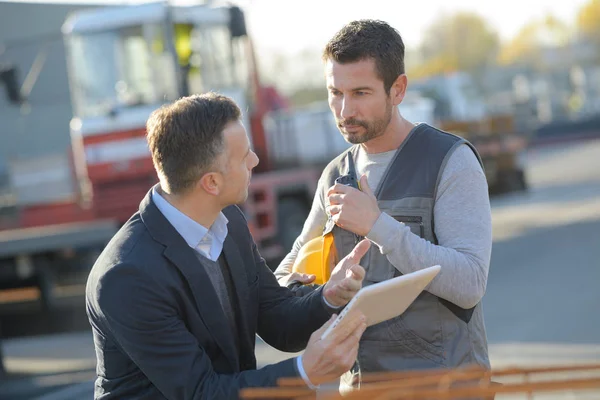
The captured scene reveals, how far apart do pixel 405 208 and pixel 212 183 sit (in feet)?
2.00

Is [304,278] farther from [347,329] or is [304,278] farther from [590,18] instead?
[590,18]

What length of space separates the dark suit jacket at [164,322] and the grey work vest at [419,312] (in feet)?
0.71

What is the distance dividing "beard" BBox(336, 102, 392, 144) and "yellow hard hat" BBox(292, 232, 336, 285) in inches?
13.4

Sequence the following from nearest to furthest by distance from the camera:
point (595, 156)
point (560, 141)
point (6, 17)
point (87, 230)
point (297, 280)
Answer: point (297, 280) → point (87, 230) → point (6, 17) → point (560, 141) → point (595, 156)

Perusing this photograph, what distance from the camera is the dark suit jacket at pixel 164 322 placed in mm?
2801

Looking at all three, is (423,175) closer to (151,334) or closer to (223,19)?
(151,334)

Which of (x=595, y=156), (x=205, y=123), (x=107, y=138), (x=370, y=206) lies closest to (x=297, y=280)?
(x=370, y=206)

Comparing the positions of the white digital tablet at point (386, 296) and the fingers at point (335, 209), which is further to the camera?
the fingers at point (335, 209)

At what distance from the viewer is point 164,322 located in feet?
9.21

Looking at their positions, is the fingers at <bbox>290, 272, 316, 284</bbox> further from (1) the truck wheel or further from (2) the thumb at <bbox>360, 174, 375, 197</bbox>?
(1) the truck wheel

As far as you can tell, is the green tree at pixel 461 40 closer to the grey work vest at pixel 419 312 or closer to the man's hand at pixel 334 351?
the grey work vest at pixel 419 312

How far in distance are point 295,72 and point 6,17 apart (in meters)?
47.9

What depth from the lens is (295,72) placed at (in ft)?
226

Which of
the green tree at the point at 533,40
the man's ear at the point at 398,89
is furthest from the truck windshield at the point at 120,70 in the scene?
the green tree at the point at 533,40
